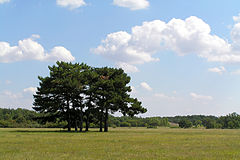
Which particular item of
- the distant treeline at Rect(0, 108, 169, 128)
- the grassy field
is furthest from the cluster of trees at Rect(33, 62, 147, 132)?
the grassy field

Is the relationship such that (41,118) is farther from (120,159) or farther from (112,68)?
(120,159)

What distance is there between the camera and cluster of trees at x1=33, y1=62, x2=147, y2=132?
65375mm

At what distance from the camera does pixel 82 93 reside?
68.8m

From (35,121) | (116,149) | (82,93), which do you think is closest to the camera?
(116,149)

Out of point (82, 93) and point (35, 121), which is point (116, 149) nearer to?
point (82, 93)

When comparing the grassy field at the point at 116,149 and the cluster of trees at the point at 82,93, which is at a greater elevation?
the cluster of trees at the point at 82,93

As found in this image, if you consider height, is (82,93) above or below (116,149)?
above

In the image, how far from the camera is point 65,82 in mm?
64312

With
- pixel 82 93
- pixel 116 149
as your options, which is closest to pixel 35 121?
pixel 82 93

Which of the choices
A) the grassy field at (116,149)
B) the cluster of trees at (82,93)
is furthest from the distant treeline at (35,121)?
the grassy field at (116,149)

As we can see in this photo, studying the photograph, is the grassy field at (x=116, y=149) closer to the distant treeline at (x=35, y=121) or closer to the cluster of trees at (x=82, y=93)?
the cluster of trees at (x=82, y=93)

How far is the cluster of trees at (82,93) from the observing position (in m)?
65.4

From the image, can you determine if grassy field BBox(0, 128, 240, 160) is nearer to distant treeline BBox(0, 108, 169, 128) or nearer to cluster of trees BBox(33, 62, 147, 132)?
cluster of trees BBox(33, 62, 147, 132)

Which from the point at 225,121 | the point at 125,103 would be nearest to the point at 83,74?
the point at 125,103
